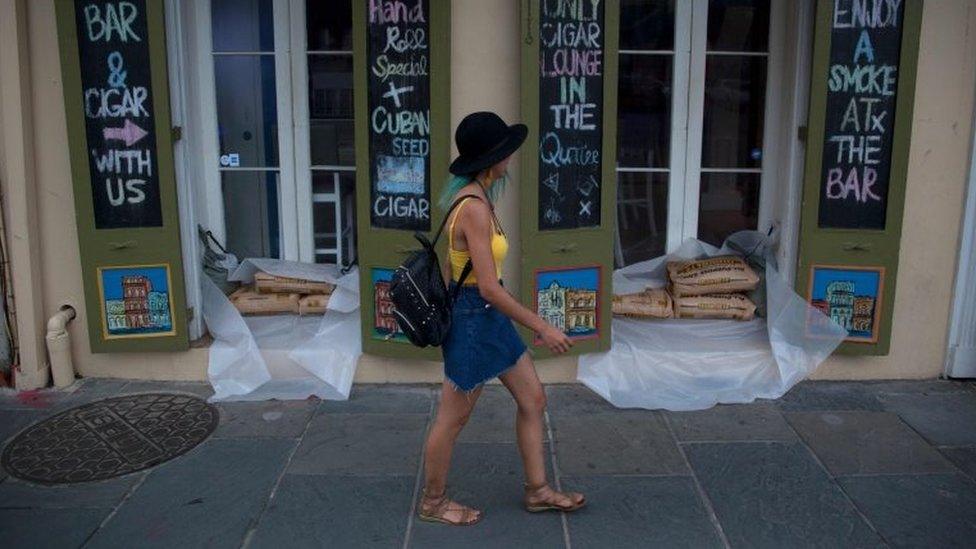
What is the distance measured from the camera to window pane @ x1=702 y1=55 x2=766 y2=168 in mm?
5801

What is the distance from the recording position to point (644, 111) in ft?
19.3

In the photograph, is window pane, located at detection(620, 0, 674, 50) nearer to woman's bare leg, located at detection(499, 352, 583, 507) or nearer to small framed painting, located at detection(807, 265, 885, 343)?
small framed painting, located at detection(807, 265, 885, 343)

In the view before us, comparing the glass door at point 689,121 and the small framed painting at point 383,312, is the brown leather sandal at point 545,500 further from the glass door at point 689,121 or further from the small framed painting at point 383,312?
the glass door at point 689,121

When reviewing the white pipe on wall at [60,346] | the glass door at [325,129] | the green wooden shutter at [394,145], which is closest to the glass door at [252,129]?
the glass door at [325,129]

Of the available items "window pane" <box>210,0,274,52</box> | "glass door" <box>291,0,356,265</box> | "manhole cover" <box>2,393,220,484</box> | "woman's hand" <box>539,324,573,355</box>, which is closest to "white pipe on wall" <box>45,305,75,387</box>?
"manhole cover" <box>2,393,220,484</box>

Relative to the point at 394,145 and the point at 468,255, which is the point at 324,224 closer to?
the point at 394,145

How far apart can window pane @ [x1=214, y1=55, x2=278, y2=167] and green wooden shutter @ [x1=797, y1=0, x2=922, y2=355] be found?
349 cm

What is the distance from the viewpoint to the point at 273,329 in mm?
5699

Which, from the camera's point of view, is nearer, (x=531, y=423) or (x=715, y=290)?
(x=531, y=423)

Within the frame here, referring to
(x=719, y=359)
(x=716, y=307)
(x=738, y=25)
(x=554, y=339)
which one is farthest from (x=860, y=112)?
(x=554, y=339)

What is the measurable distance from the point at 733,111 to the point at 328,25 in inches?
110

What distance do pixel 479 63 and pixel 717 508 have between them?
9.31 feet

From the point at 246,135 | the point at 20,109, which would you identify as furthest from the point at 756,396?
the point at 20,109

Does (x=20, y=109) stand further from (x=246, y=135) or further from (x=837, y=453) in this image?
(x=837, y=453)
